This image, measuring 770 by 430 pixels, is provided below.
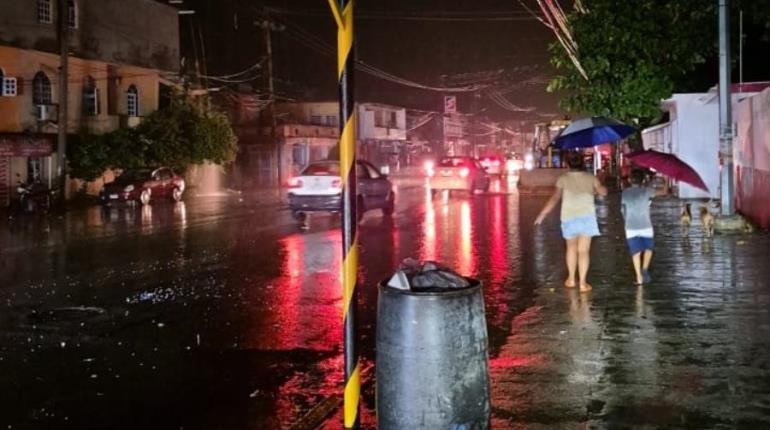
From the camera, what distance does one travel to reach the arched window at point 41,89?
1336 inches

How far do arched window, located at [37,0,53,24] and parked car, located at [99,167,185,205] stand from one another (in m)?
6.54

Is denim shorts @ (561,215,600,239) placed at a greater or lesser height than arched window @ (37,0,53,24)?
lesser

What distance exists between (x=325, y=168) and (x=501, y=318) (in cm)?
1252

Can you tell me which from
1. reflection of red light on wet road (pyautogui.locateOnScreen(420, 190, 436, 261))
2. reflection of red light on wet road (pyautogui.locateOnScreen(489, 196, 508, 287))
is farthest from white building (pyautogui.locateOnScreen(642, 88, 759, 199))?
reflection of red light on wet road (pyautogui.locateOnScreen(420, 190, 436, 261))

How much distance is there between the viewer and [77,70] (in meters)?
36.7

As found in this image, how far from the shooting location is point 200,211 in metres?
28.6

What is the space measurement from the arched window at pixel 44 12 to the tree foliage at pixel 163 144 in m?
4.63

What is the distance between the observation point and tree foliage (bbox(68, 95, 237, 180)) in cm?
3479

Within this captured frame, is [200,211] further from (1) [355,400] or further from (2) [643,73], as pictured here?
(1) [355,400]

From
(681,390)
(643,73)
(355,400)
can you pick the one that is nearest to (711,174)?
(643,73)

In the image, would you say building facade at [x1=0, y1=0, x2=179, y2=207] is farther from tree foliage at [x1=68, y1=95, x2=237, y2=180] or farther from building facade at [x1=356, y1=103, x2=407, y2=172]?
building facade at [x1=356, y1=103, x2=407, y2=172]

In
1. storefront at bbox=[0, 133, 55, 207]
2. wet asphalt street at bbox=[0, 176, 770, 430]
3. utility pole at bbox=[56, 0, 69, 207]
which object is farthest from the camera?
storefront at bbox=[0, 133, 55, 207]

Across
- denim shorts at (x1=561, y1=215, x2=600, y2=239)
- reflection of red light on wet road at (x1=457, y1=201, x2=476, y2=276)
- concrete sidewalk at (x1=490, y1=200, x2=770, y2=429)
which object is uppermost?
denim shorts at (x1=561, y1=215, x2=600, y2=239)

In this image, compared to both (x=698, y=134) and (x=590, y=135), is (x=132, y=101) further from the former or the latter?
(x=590, y=135)
